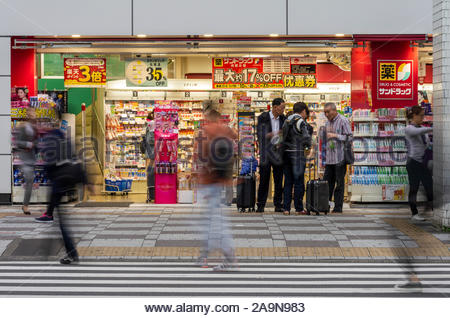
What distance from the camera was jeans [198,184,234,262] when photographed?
22.7 ft

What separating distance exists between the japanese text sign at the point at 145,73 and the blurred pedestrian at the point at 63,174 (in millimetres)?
5738

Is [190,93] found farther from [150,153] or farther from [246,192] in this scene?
[246,192]

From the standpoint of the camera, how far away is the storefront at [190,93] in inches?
482

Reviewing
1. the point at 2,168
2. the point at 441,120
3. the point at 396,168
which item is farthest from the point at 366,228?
the point at 2,168

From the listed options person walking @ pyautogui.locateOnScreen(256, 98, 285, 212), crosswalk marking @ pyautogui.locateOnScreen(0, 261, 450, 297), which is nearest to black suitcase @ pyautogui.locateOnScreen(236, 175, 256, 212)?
person walking @ pyautogui.locateOnScreen(256, 98, 285, 212)

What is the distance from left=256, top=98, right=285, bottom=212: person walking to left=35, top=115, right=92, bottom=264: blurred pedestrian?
171 inches

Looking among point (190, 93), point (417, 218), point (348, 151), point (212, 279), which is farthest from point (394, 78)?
point (212, 279)

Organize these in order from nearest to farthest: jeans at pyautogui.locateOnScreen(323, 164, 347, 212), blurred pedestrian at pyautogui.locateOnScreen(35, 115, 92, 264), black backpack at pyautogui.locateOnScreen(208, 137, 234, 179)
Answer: black backpack at pyautogui.locateOnScreen(208, 137, 234, 179) < blurred pedestrian at pyautogui.locateOnScreen(35, 115, 92, 264) < jeans at pyautogui.locateOnScreen(323, 164, 347, 212)

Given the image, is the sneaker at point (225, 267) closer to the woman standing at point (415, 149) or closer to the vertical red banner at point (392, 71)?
the woman standing at point (415, 149)

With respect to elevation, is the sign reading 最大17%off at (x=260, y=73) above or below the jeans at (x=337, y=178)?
above

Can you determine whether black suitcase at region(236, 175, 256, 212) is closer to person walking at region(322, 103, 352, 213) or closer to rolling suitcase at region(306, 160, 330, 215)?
rolling suitcase at region(306, 160, 330, 215)

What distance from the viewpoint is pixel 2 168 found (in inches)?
486

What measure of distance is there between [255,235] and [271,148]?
7.67ft
